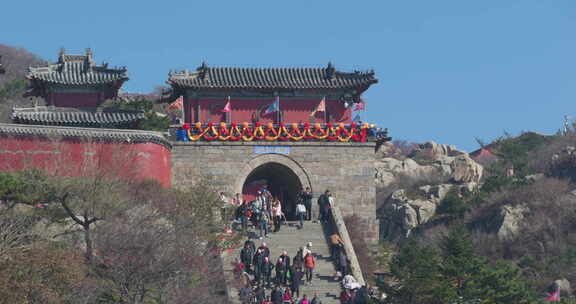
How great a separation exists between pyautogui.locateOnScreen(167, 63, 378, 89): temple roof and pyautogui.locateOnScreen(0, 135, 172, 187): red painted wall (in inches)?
197

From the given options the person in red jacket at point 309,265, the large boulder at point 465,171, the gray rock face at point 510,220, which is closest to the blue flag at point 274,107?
the person in red jacket at point 309,265

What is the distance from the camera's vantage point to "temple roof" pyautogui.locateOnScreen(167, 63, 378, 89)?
48.4 metres

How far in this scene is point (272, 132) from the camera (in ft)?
157

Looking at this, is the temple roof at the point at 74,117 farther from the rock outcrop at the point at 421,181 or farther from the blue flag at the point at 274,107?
the rock outcrop at the point at 421,181

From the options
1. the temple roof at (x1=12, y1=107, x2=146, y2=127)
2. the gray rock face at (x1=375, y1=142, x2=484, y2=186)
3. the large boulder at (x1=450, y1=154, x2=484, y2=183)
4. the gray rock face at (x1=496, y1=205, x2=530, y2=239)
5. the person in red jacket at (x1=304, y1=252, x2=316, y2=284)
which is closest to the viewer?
the person in red jacket at (x1=304, y1=252, x2=316, y2=284)

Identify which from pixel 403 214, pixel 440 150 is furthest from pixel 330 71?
pixel 440 150

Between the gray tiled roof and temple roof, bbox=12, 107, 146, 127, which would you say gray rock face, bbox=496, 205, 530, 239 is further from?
temple roof, bbox=12, 107, 146, 127

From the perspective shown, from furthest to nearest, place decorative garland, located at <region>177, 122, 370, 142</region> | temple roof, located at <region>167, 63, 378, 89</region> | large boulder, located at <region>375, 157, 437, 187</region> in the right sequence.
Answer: large boulder, located at <region>375, 157, 437, 187</region>
temple roof, located at <region>167, 63, 378, 89</region>
decorative garland, located at <region>177, 122, 370, 142</region>

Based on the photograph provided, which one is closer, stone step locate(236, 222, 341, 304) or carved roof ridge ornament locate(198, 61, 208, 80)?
stone step locate(236, 222, 341, 304)

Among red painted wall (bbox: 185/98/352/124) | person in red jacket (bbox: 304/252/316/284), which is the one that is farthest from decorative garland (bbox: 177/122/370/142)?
person in red jacket (bbox: 304/252/316/284)

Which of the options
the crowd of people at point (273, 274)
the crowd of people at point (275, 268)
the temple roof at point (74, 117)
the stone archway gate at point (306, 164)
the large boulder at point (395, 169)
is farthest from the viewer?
the large boulder at point (395, 169)

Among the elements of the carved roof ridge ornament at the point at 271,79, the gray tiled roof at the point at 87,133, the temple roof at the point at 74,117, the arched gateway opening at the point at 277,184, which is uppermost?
the carved roof ridge ornament at the point at 271,79

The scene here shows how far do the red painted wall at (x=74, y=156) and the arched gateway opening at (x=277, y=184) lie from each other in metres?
6.00

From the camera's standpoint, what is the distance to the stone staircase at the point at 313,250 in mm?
36319
